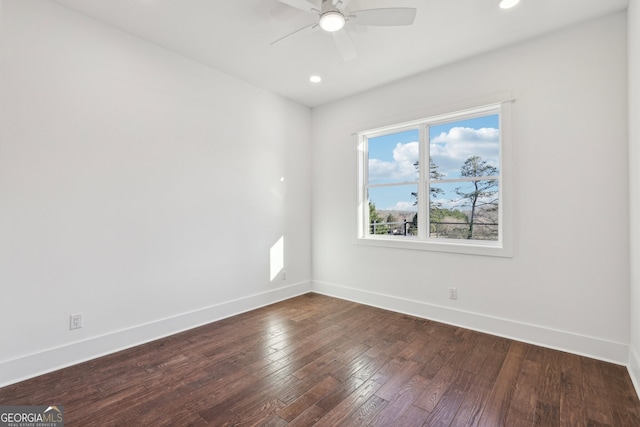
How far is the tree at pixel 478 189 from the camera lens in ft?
10.3

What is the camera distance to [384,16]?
2090 mm

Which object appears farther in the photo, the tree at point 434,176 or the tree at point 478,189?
the tree at point 434,176

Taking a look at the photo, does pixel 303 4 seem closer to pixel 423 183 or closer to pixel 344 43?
pixel 344 43

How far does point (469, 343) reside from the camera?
9.14 ft

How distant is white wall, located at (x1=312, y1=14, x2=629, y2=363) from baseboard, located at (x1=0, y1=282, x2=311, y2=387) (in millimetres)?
2164

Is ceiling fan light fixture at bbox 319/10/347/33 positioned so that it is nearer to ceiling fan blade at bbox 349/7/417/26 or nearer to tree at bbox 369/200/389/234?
ceiling fan blade at bbox 349/7/417/26

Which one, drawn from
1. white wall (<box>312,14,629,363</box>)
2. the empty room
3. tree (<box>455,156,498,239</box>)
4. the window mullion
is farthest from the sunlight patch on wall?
tree (<box>455,156,498,239</box>)

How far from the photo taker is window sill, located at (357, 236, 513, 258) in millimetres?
2988

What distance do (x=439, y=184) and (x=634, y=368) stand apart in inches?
85.8

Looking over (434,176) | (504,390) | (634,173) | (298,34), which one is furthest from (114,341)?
(634,173)

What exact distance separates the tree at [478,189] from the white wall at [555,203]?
266mm

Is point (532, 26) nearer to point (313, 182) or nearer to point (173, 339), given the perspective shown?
point (313, 182)

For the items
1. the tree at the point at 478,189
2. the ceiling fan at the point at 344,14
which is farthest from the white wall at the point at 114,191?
the tree at the point at 478,189

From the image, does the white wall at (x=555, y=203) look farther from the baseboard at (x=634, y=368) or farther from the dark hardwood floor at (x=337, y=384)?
the dark hardwood floor at (x=337, y=384)
